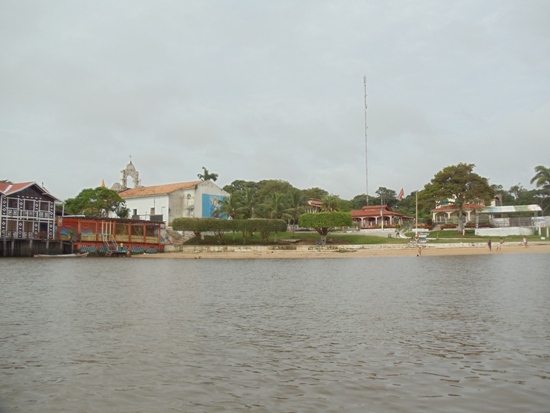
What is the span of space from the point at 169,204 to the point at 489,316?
67.3 m

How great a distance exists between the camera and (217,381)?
30.0 feet

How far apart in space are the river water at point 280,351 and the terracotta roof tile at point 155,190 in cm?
5831

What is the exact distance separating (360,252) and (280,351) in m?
45.2

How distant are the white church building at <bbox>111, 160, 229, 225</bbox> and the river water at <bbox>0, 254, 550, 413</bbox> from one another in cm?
5699

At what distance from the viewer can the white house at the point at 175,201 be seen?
78.9 meters

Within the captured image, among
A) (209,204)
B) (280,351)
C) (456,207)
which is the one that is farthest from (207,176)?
(280,351)

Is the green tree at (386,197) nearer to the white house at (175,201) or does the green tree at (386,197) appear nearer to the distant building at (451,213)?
the distant building at (451,213)

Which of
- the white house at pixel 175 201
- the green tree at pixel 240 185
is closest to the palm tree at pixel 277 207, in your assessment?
the white house at pixel 175 201

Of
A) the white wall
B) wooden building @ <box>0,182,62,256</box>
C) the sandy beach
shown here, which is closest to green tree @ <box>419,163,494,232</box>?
the sandy beach

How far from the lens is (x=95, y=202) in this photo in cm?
7281

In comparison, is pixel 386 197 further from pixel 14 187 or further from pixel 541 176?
pixel 14 187

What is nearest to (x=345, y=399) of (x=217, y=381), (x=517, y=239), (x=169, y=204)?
(x=217, y=381)

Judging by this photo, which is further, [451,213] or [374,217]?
[374,217]

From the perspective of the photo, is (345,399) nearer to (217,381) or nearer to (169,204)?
(217,381)
